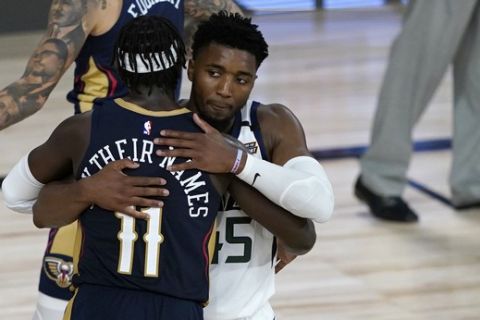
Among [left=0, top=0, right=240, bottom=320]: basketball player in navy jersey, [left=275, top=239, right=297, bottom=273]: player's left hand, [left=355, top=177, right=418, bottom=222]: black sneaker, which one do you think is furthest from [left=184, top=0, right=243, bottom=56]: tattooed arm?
[left=355, top=177, right=418, bottom=222]: black sneaker

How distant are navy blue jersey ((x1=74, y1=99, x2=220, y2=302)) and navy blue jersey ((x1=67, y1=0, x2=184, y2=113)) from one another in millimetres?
793

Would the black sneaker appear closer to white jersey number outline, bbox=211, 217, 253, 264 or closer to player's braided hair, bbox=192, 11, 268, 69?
white jersey number outline, bbox=211, 217, 253, 264

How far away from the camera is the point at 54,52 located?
10.2 feet

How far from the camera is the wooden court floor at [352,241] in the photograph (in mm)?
4371

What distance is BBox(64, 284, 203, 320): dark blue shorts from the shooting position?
7.89 ft

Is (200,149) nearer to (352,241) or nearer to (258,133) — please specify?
(258,133)

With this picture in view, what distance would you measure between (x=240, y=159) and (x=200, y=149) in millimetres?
97

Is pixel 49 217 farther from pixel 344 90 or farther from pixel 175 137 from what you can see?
pixel 344 90

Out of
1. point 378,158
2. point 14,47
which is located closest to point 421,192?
point 378,158

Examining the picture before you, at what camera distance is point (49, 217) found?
256cm

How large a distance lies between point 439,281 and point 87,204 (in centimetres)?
238

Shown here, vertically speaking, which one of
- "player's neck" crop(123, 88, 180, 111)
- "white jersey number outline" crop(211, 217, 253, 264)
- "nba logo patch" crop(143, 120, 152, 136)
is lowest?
"white jersey number outline" crop(211, 217, 253, 264)

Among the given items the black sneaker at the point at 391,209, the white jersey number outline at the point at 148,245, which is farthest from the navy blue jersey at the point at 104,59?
the black sneaker at the point at 391,209

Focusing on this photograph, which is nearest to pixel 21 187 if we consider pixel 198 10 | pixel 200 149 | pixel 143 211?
pixel 143 211
